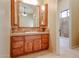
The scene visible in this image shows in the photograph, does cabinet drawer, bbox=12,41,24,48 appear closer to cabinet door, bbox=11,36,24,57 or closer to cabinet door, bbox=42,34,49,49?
cabinet door, bbox=11,36,24,57

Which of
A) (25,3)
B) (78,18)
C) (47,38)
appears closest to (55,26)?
(47,38)

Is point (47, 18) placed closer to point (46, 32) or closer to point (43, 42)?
point (46, 32)

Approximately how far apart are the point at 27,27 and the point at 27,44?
0.96 metres

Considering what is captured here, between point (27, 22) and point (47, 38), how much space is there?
1038 mm

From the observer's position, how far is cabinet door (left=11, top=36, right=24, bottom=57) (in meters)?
3.55

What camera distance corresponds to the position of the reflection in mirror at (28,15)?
4.50 m

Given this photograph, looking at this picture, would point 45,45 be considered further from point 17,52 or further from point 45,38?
point 17,52

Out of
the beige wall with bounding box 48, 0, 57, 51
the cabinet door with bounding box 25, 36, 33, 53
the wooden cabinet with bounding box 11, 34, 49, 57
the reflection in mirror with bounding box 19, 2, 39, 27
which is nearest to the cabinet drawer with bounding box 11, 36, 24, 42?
the wooden cabinet with bounding box 11, 34, 49, 57

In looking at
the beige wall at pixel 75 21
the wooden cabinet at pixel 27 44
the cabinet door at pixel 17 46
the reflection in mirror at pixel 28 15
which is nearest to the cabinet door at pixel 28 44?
the wooden cabinet at pixel 27 44

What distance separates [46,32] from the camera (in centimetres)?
469

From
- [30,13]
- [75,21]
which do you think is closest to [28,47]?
[30,13]

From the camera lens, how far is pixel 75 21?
5.58m

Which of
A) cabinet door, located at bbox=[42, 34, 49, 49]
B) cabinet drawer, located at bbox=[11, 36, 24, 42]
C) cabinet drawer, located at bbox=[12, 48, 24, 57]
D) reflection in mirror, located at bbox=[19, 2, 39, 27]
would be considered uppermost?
reflection in mirror, located at bbox=[19, 2, 39, 27]

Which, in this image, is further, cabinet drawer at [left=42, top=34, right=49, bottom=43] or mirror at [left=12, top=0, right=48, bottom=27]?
cabinet drawer at [left=42, top=34, right=49, bottom=43]
